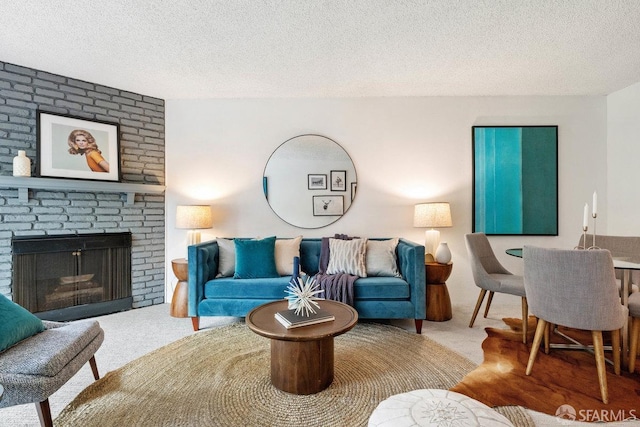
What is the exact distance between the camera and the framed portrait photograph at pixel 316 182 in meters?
3.68

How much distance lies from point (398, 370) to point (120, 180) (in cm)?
344

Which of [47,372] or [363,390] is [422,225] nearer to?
[363,390]

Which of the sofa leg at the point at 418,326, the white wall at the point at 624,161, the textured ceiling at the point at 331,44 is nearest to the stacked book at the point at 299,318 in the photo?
the sofa leg at the point at 418,326

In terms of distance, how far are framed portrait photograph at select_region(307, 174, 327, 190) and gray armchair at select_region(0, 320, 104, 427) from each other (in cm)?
255

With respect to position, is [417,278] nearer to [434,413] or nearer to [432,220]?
[432,220]

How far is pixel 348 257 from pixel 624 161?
11.1 feet

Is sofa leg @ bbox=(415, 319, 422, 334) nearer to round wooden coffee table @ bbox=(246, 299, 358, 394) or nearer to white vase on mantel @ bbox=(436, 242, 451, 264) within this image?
white vase on mantel @ bbox=(436, 242, 451, 264)

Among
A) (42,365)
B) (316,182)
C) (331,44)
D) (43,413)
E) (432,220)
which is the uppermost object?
(331,44)

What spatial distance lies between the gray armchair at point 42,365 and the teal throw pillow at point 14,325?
3 centimetres

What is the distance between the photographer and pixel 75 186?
2994mm

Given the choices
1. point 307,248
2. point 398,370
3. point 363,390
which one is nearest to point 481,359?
point 398,370

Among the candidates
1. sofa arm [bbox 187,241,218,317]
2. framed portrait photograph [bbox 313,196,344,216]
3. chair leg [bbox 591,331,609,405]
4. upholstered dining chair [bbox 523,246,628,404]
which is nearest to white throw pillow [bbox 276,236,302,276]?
framed portrait photograph [bbox 313,196,344,216]

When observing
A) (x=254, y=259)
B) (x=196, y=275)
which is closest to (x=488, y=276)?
(x=254, y=259)

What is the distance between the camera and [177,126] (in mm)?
3713
